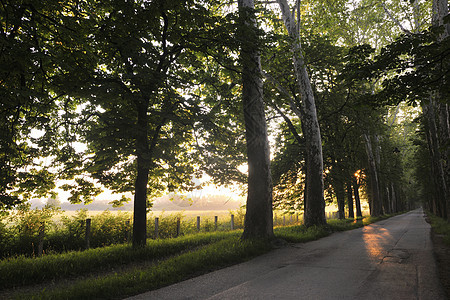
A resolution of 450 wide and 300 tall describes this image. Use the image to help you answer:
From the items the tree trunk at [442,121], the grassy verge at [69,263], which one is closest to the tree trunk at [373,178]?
the tree trunk at [442,121]

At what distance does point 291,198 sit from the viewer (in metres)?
19.4

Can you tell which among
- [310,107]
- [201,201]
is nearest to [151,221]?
[310,107]

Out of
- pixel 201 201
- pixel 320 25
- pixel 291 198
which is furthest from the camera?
pixel 201 201

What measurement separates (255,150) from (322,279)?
5.19 meters

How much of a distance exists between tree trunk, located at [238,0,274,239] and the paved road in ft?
5.77

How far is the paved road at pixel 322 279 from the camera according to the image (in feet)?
13.2

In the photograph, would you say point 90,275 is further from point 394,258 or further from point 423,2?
point 423,2

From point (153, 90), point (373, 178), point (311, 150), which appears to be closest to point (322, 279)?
point (153, 90)

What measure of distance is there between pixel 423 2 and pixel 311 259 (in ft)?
65.1

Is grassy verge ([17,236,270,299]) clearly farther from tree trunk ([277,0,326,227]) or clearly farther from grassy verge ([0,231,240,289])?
tree trunk ([277,0,326,227])

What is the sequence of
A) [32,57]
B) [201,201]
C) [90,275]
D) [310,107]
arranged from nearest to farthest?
1. [32,57]
2. [90,275]
3. [310,107]
4. [201,201]

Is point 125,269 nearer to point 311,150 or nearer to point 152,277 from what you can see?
point 152,277

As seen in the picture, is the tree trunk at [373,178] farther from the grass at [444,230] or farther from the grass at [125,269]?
the grass at [125,269]

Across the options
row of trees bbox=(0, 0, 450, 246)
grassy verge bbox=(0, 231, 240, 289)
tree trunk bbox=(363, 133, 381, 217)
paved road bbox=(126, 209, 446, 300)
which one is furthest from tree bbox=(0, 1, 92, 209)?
tree trunk bbox=(363, 133, 381, 217)
